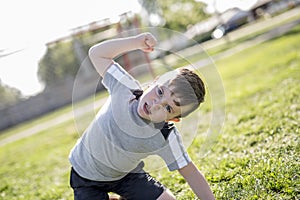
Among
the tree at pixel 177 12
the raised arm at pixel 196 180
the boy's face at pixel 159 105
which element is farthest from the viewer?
the tree at pixel 177 12

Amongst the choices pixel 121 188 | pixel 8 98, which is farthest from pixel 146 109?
Answer: pixel 8 98

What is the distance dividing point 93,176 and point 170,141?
1.86 ft

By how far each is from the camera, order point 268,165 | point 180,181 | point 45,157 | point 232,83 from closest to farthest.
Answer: point 268,165 → point 180,181 → point 45,157 → point 232,83

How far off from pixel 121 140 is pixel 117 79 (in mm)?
380

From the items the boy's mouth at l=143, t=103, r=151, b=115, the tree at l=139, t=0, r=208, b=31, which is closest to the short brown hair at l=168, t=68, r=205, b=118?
the boy's mouth at l=143, t=103, r=151, b=115

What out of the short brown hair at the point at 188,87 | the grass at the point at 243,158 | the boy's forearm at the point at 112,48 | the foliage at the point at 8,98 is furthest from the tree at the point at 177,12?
the short brown hair at the point at 188,87

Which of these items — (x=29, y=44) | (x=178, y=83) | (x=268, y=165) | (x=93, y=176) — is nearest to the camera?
(x=178, y=83)

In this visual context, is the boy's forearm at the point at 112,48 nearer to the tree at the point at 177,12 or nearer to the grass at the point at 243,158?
the grass at the point at 243,158

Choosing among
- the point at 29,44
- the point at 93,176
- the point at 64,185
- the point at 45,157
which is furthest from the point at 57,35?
the point at 93,176

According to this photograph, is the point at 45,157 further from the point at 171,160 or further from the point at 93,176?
the point at 171,160

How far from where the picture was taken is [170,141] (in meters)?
2.00

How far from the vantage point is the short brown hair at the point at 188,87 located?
1.96m

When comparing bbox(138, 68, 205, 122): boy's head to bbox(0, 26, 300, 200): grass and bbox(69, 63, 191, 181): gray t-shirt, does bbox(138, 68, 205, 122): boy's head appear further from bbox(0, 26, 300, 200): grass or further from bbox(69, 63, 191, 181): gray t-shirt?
bbox(0, 26, 300, 200): grass

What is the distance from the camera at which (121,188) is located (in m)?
2.36
